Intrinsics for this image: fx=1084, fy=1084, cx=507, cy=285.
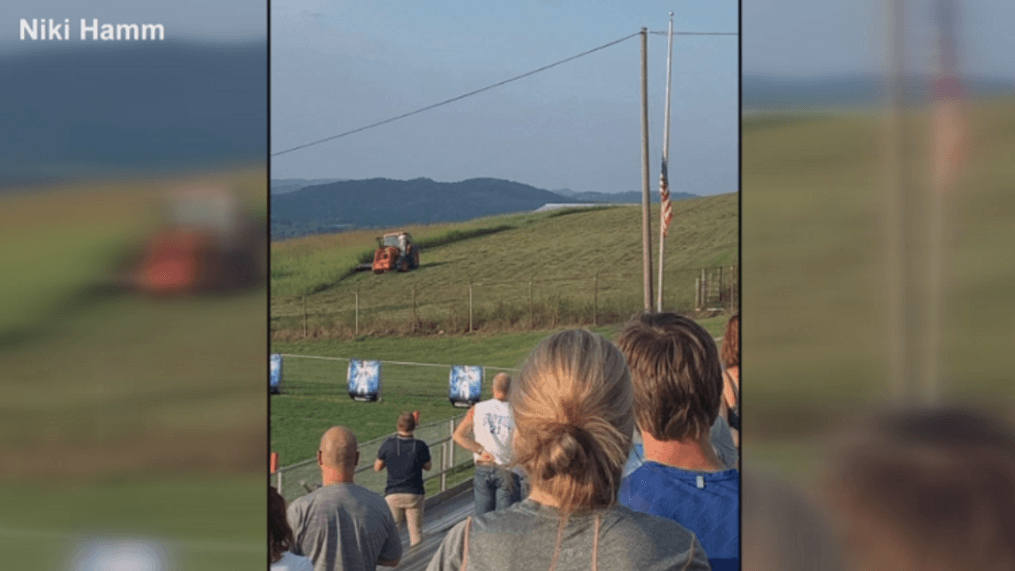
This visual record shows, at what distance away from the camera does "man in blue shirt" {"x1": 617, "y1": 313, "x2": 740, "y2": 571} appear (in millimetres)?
1508

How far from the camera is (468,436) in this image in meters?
5.30

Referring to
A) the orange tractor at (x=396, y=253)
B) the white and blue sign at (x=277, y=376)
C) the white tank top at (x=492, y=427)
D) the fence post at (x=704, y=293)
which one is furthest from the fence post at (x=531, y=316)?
the white tank top at (x=492, y=427)

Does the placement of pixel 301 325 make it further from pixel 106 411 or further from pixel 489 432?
pixel 106 411

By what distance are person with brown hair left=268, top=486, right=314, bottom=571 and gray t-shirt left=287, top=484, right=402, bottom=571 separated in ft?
2.14

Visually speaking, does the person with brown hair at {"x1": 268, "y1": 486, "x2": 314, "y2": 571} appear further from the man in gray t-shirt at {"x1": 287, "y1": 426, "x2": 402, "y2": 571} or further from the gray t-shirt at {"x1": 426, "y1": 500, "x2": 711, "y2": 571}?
the gray t-shirt at {"x1": 426, "y1": 500, "x2": 711, "y2": 571}

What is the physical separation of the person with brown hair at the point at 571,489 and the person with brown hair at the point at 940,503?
0.20 m

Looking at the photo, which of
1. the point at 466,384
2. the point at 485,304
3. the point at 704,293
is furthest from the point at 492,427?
the point at 485,304

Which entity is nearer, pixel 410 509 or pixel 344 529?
pixel 344 529

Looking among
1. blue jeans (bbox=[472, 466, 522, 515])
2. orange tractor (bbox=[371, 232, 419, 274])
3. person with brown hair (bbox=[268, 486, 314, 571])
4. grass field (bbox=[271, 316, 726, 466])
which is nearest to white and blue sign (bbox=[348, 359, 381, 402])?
grass field (bbox=[271, 316, 726, 466])

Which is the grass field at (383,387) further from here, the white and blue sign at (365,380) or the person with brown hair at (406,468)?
the person with brown hair at (406,468)

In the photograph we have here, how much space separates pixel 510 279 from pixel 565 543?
33476mm

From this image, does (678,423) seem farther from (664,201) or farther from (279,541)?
(664,201)

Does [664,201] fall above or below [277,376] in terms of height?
above

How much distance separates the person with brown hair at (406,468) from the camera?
579 centimetres
